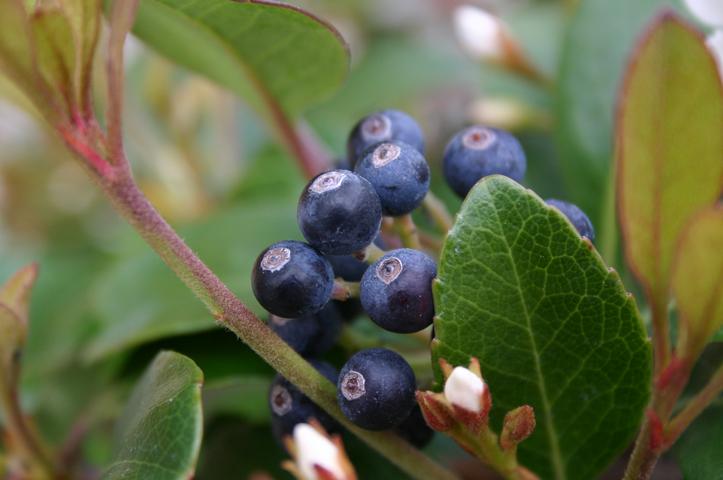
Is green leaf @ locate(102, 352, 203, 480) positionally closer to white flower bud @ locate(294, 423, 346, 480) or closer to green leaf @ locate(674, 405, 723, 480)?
white flower bud @ locate(294, 423, 346, 480)

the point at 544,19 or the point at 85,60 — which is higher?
the point at 85,60

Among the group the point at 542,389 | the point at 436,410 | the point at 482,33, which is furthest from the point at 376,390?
the point at 482,33

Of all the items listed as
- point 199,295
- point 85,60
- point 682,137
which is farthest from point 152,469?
point 682,137

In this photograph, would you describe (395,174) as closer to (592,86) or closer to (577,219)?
(577,219)

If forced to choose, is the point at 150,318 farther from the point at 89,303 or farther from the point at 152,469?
the point at 152,469

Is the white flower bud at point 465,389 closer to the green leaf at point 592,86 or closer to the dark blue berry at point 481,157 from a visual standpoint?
the dark blue berry at point 481,157

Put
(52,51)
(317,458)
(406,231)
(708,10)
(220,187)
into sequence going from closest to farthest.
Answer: (317,458)
(52,51)
(406,231)
(708,10)
(220,187)

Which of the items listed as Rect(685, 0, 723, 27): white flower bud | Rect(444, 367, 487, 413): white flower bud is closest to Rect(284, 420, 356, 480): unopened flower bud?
Rect(444, 367, 487, 413): white flower bud
